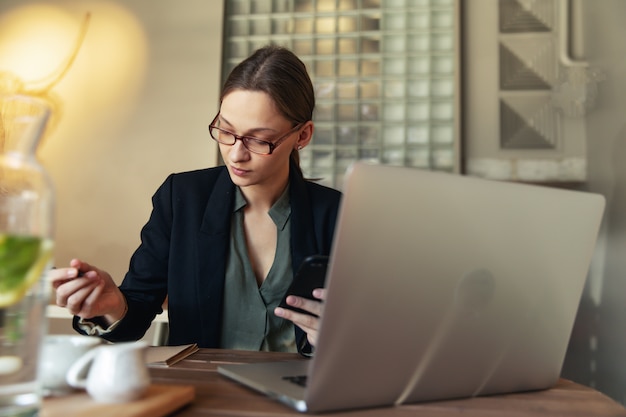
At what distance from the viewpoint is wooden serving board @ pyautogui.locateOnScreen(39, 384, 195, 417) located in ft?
1.99

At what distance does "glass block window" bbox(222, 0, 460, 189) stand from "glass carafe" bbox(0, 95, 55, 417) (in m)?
2.24

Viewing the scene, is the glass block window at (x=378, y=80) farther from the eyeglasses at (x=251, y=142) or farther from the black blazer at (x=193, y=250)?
the eyeglasses at (x=251, y=142)

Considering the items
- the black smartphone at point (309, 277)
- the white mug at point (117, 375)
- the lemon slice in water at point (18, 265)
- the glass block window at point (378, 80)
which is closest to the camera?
the lemon slice in water at point (18, 265)

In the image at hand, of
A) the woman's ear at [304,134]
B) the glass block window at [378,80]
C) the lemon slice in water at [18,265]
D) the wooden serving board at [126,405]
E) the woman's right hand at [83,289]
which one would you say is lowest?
the wooden serving board at [126,405]

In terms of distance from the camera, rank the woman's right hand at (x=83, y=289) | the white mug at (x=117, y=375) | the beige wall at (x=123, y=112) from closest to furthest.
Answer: the white mug at (x=117, y=375) → the woman's right hand at (x=83, y=289) → the beige wall at (x=123, y=112)

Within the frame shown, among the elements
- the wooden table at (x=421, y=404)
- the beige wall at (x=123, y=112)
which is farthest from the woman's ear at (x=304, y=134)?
the beige wall at (x=123, y=112)

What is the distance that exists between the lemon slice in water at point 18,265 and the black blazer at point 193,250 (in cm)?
88

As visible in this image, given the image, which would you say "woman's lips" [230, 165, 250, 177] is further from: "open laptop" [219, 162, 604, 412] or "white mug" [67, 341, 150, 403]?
"white mug" [67, 341, 150, 403]

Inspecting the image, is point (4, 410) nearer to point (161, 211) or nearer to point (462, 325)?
point (462, 325)

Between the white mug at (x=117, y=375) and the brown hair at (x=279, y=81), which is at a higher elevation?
the brown hair at (x=279, y=81)

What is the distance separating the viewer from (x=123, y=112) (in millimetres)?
3000

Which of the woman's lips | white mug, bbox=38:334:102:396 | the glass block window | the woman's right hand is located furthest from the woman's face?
the glass block window

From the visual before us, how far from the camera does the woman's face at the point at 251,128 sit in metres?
1.43

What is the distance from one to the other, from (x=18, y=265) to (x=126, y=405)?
0.20 m
